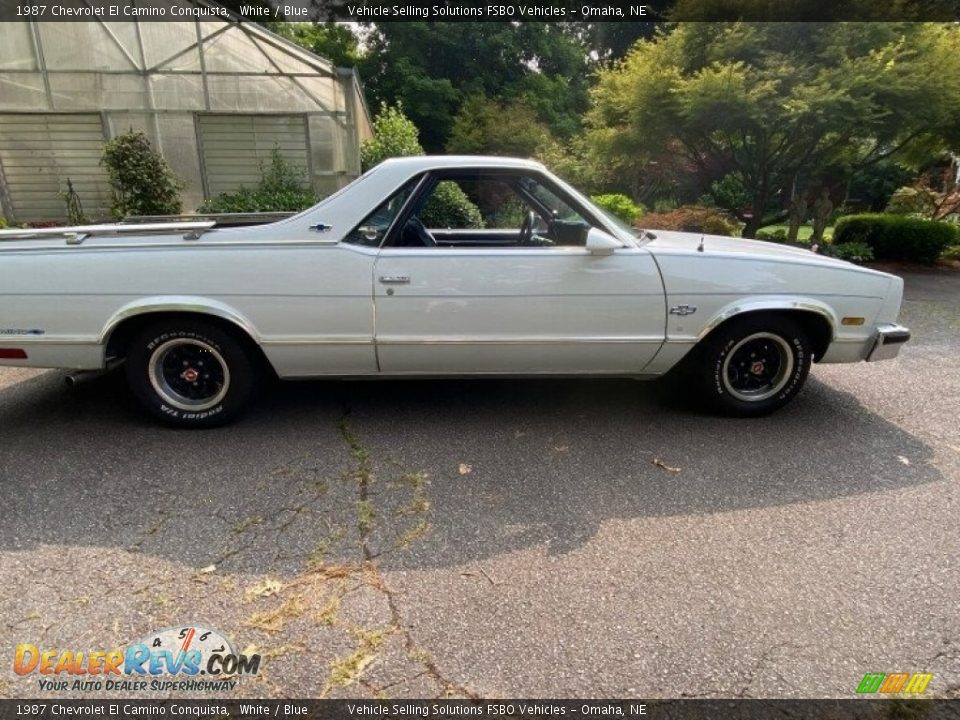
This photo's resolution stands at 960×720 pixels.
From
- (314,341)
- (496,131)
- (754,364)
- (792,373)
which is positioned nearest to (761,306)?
(754,364)

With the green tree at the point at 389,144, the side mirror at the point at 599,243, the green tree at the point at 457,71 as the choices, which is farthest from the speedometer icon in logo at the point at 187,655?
the green tree at the point at 457,71

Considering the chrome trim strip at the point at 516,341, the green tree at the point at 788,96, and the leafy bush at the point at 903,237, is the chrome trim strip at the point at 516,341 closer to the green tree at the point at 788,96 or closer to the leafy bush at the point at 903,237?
the green tree at the point at 788,96

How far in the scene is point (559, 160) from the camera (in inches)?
683

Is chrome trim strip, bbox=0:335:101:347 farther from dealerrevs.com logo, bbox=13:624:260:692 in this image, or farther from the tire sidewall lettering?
the tire sidewall lettering

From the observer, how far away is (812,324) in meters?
3.61

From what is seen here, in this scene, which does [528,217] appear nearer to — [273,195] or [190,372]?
[190,372]

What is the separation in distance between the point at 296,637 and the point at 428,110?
27838 mm

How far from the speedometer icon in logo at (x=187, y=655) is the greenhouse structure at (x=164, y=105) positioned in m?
11.1

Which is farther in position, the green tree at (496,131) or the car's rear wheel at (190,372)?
the green tree at (496,131)

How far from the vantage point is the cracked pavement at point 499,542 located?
6.31 ft

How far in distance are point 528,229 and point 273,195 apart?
845 cm

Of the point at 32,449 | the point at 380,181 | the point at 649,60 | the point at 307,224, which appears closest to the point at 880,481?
the point at 380,181

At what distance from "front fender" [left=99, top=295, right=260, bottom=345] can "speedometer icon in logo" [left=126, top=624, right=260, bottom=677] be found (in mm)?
1750

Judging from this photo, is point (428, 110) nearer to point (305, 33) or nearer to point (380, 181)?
point (305, 33)
